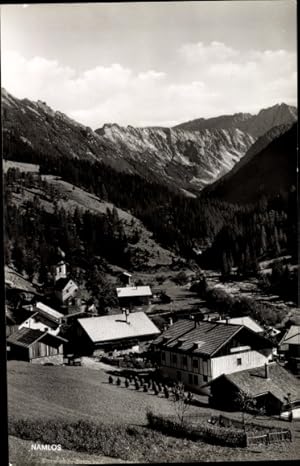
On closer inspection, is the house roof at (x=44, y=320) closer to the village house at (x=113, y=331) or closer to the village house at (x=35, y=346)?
the village house at (x=35, y=346)

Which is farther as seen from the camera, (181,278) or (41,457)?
(181,278)

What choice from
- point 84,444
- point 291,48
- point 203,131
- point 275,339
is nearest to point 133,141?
point 203,131

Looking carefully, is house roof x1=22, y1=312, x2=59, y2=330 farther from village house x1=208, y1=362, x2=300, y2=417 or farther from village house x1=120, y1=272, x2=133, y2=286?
village house x1=208, y1=362, x2=300, y2=417

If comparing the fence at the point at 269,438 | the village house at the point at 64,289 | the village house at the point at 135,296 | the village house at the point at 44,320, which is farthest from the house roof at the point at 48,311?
the fence at the point at 269,438

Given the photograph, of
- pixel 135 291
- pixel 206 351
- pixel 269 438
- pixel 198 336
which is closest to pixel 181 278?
pixel 135 291

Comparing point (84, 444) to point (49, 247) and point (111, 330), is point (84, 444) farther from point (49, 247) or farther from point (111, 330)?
point (49, 247)

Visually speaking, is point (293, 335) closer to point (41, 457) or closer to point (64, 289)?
point (64, 289)
